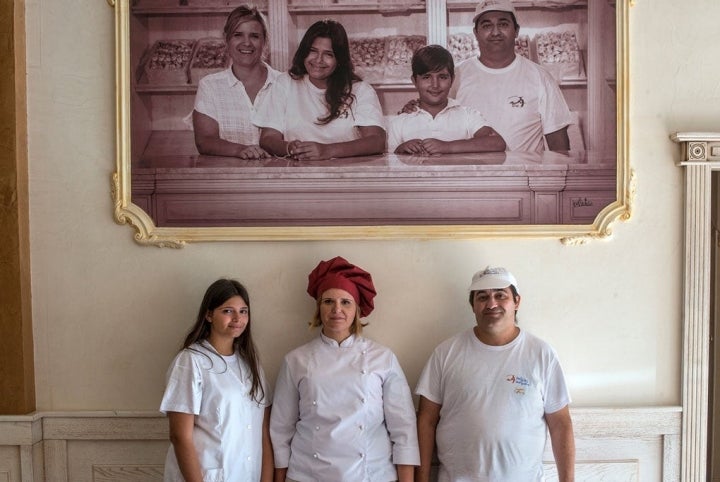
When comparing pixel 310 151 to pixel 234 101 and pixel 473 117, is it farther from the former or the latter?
pixel 473 117

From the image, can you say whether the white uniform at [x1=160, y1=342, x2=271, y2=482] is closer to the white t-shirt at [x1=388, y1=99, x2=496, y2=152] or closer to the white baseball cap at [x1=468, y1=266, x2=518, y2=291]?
the white baseball cap at [x1=468, y1=266, x2=518, y2=291]

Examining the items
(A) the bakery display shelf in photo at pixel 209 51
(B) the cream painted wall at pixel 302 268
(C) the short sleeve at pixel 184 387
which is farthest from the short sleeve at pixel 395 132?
(C) the short sleeve at pixel 184 387

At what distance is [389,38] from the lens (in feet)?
10.2

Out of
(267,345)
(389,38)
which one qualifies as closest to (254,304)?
(267,345)

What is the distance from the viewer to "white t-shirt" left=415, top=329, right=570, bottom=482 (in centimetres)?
277

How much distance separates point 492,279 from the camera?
2.85 m

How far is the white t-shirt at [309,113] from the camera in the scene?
3119 mm

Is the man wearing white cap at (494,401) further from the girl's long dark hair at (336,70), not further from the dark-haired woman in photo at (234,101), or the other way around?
the dark-haired woman in photo at (234,101)

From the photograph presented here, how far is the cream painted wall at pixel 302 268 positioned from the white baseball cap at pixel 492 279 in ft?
0.74

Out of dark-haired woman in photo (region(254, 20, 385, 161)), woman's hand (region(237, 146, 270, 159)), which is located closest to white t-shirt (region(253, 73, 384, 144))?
dark-haired woman in photo (region(254, 20, 385, 161))

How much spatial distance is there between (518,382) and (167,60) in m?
2.03

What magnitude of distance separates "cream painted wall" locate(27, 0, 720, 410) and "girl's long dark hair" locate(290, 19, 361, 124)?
0.61 metres

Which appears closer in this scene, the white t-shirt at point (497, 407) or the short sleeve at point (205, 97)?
the white t-shirt at point (497, 407)

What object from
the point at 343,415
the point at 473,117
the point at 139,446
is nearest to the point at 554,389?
the point at 343,415
